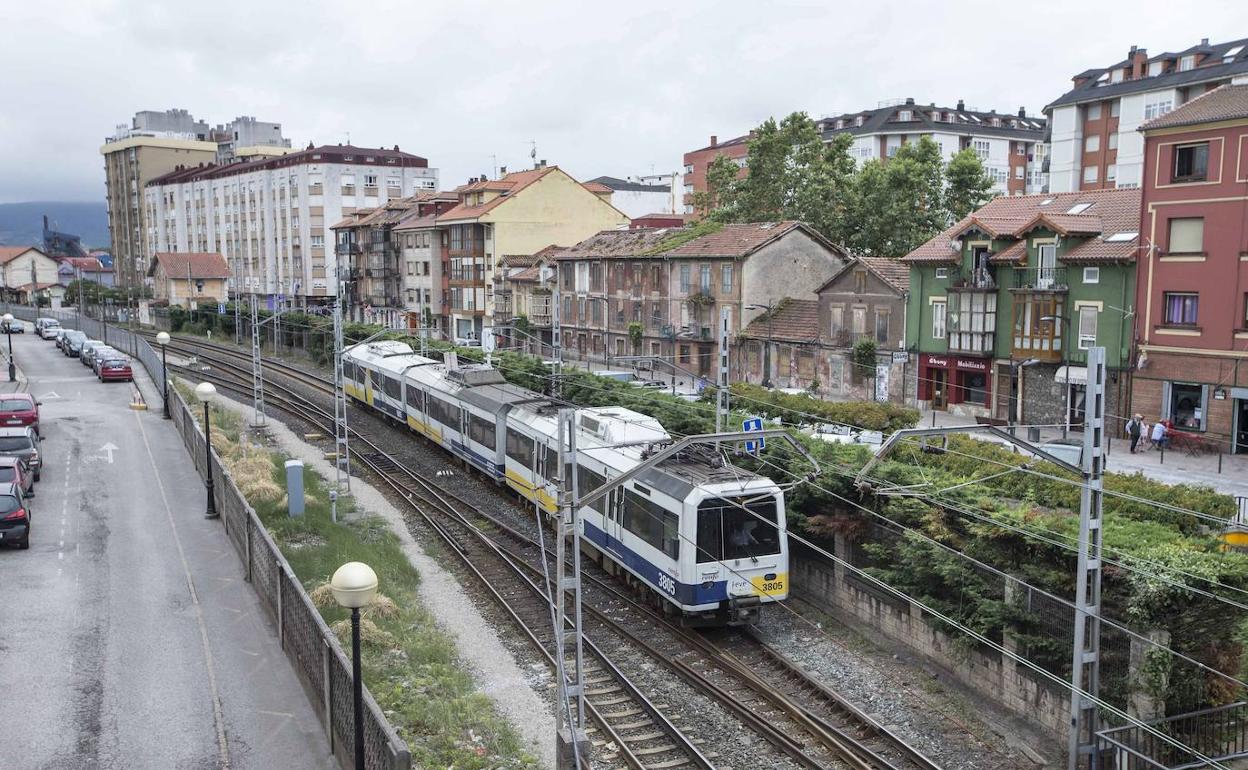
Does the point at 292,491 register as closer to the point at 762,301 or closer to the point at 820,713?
the point at 820,713

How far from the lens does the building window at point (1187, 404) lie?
3469cm

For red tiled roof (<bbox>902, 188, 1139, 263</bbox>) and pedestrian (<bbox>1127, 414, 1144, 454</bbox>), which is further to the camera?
red tiled roof (<bbox>902, 188, 1139, 263</bbox>)

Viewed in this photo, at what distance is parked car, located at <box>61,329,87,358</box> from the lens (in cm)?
A: 6451

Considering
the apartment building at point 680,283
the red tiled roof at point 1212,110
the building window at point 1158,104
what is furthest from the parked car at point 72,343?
the building window at point 1158,104

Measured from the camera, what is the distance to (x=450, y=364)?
1635 inches

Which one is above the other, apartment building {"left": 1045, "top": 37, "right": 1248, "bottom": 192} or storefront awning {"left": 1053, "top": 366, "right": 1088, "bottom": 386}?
apartment building {"left": 1045, "top": 37, "right": 1248, "bottom": 192}

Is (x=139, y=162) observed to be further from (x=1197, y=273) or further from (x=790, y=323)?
(x=1197, y=273)

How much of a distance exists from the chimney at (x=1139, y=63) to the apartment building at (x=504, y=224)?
38600 mm

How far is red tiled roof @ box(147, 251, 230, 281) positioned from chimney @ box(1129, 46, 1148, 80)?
81.5 metres

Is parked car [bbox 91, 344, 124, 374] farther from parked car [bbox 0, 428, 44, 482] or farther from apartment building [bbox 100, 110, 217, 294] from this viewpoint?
apartment building [bbox 100, 110, 217, 294]

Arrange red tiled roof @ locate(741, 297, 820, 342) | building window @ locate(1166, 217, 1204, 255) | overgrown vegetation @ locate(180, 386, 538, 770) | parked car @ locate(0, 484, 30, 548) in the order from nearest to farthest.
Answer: overgrown vegetation @ locate(180, 386, 538, 770), parked car @ locate(0, 484, 30, 548), building window @ locate(1166, 217, 1204, 255), red tiled roof @ locate(741, 297, 820, 342)

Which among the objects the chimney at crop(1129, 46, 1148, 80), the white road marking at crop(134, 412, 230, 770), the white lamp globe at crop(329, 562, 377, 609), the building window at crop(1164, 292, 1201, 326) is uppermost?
the chimney at crop(1129, 46, 1148, 80)

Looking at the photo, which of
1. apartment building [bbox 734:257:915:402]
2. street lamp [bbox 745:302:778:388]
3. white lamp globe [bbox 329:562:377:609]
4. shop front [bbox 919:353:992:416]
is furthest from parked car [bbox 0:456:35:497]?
street lamp [bbox 745:302:778:388]

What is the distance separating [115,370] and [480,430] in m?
28.6
